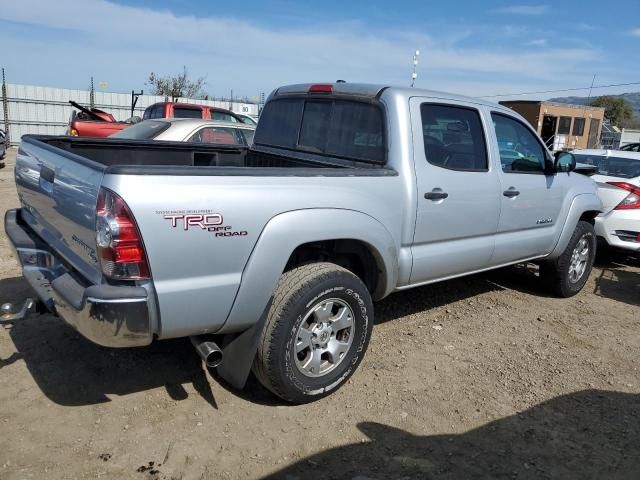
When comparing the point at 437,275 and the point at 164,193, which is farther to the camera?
the point at 437,275

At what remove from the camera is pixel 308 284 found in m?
3.15

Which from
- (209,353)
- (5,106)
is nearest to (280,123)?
(209,353)

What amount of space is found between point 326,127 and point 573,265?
10.4ft

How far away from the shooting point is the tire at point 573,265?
5.53 meters

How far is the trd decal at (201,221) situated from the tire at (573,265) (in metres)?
3.96

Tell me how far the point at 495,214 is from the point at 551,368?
1.26m

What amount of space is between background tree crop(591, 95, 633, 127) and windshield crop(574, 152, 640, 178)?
58237 millimetres

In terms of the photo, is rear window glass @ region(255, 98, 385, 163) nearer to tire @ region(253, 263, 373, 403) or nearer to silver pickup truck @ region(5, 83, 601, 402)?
silver pickup truck @ region(5, 83, 601, 402)

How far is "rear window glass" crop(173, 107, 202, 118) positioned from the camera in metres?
12.6

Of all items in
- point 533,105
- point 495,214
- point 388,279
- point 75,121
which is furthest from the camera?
point 533,105

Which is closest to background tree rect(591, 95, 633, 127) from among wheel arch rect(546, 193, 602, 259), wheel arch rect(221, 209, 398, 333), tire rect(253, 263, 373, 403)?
wheel arch rect(546, 193, 602, 259)

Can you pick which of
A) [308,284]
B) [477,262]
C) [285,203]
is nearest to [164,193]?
[285,203]

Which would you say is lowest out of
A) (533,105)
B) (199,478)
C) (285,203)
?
(199,478)

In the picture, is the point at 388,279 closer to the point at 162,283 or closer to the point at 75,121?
the point at 162,283
